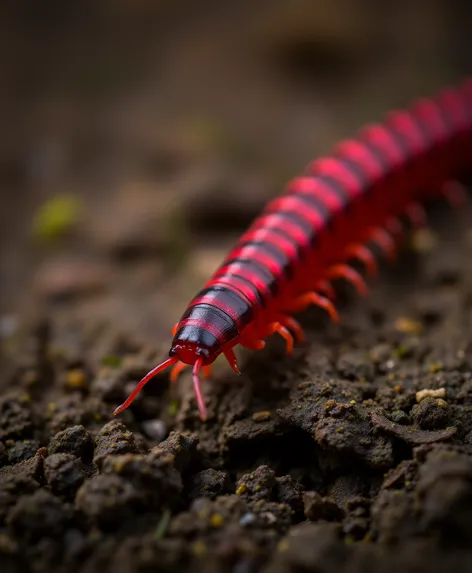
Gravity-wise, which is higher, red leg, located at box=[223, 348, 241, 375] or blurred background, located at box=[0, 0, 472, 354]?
blurred background, located at box=[0, 0, 472, 354]

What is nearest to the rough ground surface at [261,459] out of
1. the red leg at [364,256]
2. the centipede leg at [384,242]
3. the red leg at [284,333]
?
Result: the red leg at [284,333]

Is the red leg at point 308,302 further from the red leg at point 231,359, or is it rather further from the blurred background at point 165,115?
the blurred background at point 165,115

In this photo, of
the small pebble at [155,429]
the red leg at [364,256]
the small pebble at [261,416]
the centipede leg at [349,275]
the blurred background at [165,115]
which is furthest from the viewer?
the blurred background at [165,115]

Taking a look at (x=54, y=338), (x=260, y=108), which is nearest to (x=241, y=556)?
(x=54, y=338)

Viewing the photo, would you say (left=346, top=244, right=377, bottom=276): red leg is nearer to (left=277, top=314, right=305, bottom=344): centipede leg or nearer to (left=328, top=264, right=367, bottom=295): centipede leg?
(left=328, top=264, right=367, bottom=295): centipede leg

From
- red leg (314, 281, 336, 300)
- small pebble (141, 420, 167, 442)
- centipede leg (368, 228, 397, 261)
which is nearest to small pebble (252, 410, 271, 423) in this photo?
small pebble (141, 420, 167, 442)

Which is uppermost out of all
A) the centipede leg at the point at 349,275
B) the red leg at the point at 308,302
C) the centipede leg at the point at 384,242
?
the centipede leg at the point at 384,242

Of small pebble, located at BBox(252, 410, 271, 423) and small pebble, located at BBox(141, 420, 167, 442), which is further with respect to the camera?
small pebble, located at BBox(141, 420, 167, 442)

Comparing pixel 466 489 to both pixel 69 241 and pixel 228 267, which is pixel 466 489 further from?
pixel 69 241
